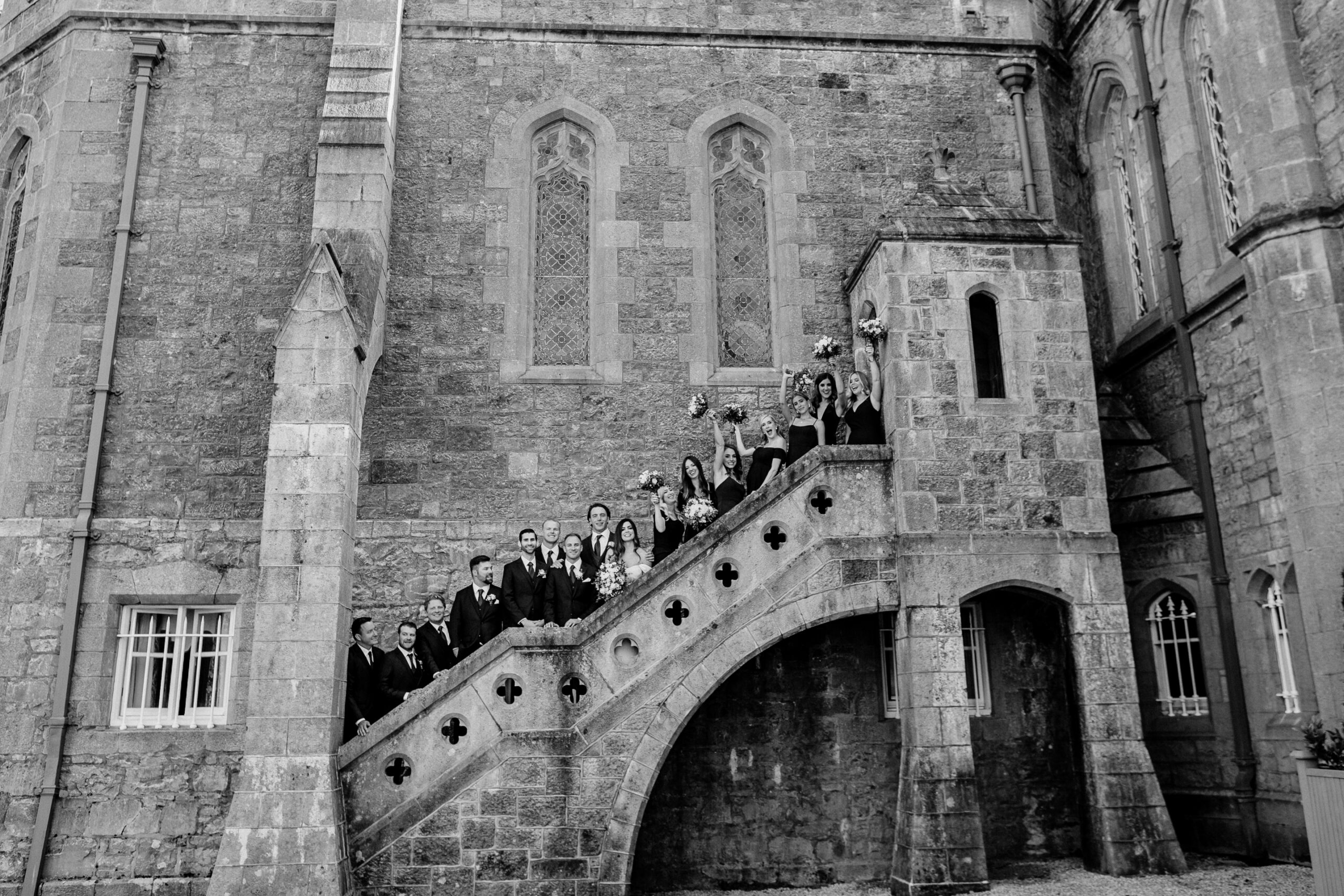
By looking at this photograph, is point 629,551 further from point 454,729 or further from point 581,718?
point 454,729

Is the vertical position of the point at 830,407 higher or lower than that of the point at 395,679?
higher

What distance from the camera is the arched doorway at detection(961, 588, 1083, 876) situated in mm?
11297

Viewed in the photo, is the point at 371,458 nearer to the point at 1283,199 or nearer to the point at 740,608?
the point at 740,608

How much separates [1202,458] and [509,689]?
25.5 ft

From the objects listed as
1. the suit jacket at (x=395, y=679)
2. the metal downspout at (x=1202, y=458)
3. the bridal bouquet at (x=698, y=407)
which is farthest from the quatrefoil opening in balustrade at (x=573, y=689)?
the metal downspout at (x=1202, y=458)

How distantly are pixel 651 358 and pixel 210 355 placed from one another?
17.2ft

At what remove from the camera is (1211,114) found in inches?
468

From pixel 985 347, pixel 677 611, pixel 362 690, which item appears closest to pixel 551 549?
pixel 677 611

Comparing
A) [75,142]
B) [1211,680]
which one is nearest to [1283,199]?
[1211,680]

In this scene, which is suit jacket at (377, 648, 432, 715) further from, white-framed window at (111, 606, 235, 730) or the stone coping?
white-framed window at (111, 606, 235, 730)

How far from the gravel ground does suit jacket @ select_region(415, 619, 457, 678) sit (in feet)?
11.2

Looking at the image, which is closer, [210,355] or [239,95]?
[210,355]

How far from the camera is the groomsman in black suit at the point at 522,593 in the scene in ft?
33.6

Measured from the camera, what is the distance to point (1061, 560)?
1030 cm
